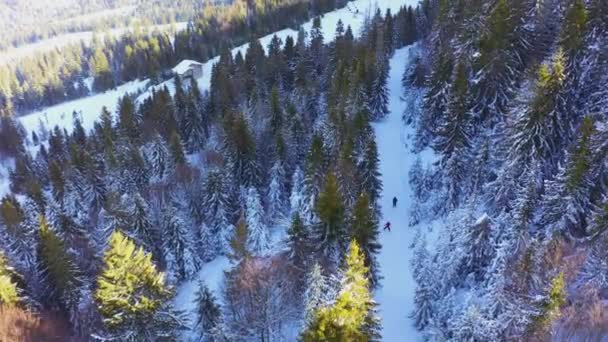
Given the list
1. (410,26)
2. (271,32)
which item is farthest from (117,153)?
(271,32)

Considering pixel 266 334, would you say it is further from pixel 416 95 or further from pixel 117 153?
pixel 416 95

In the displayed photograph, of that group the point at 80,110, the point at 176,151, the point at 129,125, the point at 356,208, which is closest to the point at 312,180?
the point at 356,208

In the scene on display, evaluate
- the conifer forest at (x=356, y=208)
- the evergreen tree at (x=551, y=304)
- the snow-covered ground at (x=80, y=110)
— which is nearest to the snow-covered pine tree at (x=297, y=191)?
the conifer forest at (x=356, y=208)

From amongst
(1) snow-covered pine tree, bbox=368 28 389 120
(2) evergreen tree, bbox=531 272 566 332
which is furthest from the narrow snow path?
(2) evergreen tree, bbox=531 272 566 332

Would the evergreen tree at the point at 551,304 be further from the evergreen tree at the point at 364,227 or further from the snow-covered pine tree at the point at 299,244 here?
the snow-covered pine tree at the point at 299,244

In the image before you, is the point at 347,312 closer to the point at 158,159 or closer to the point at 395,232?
the point at 395,232

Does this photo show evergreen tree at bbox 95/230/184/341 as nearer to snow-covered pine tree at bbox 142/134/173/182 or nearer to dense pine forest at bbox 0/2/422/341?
dense pine forest at bbox 0/2/422/341

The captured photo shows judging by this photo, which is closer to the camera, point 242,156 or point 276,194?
point 276,194
